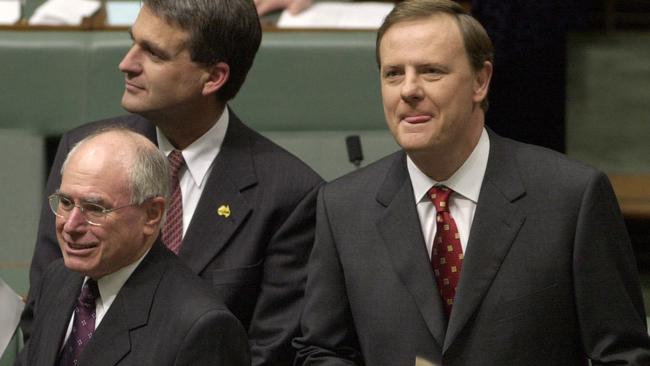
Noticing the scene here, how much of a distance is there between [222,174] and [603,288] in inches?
20.0

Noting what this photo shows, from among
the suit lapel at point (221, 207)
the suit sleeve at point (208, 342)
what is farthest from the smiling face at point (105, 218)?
the suit lapel at point (221, 207)

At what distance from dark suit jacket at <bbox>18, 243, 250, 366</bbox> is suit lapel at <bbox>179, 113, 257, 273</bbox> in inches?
7.5

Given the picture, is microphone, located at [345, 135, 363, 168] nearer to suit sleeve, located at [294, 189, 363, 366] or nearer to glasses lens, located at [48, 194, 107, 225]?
suit sleeve, located at [294, 189, 363, 366]

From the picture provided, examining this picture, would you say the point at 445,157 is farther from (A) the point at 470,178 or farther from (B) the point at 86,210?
(B) the point at 86,210

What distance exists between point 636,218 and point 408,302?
800mm

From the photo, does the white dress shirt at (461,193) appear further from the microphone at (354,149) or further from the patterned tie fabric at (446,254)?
the microphone at (354,149)

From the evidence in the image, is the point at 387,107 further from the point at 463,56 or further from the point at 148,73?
the point at 148,73

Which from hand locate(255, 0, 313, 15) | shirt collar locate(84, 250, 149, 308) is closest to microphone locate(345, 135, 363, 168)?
hand locate(255, 0, 313, 15)

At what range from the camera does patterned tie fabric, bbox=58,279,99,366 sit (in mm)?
1268

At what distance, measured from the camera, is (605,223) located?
4.03ft

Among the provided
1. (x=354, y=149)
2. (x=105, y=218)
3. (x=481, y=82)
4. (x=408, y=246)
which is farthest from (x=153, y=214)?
(x=354, y=149)

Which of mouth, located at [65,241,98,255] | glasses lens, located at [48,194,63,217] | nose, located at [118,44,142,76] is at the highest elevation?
nose, located at [118,44,142,76]

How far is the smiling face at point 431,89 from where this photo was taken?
4.17 ft

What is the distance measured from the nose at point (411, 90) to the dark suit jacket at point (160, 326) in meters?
A: 0.27
